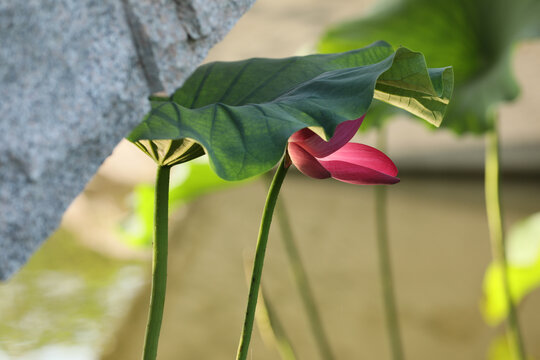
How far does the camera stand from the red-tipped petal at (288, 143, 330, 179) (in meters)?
0.25

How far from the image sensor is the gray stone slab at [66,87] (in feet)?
0.59

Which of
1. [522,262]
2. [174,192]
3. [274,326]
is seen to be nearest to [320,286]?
[174,192]

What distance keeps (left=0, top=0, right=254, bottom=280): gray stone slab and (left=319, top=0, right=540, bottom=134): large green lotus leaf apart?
741mm

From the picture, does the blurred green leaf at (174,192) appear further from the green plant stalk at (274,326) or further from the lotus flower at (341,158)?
the lotus flower at (341,158)

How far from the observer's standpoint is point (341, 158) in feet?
0.84

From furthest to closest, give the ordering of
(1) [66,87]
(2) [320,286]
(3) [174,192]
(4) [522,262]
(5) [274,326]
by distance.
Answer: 1. (2) [320,286]
2. (3) [174,192]
3. (4) [522,262]
4. (5) [274,326]
5. (1) [66,87]

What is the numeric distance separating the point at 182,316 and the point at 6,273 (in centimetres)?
235

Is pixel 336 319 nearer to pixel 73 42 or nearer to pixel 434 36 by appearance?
pixel 434 36

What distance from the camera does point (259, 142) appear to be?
9.3 inches

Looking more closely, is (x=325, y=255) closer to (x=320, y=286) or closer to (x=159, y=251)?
(x=320, y=286)

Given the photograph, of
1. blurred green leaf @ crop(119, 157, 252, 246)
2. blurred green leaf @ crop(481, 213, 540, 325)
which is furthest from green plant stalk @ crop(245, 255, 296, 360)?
blurred green leaf @ crop(481, 213, 540, 325)

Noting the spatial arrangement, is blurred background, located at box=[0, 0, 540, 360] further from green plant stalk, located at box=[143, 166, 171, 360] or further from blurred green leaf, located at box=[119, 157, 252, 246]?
green plant stalk, located at box=[143, 166, 171, 360]

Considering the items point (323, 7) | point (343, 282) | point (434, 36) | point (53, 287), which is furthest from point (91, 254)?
point (434, 36)

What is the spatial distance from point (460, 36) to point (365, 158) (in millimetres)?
836
